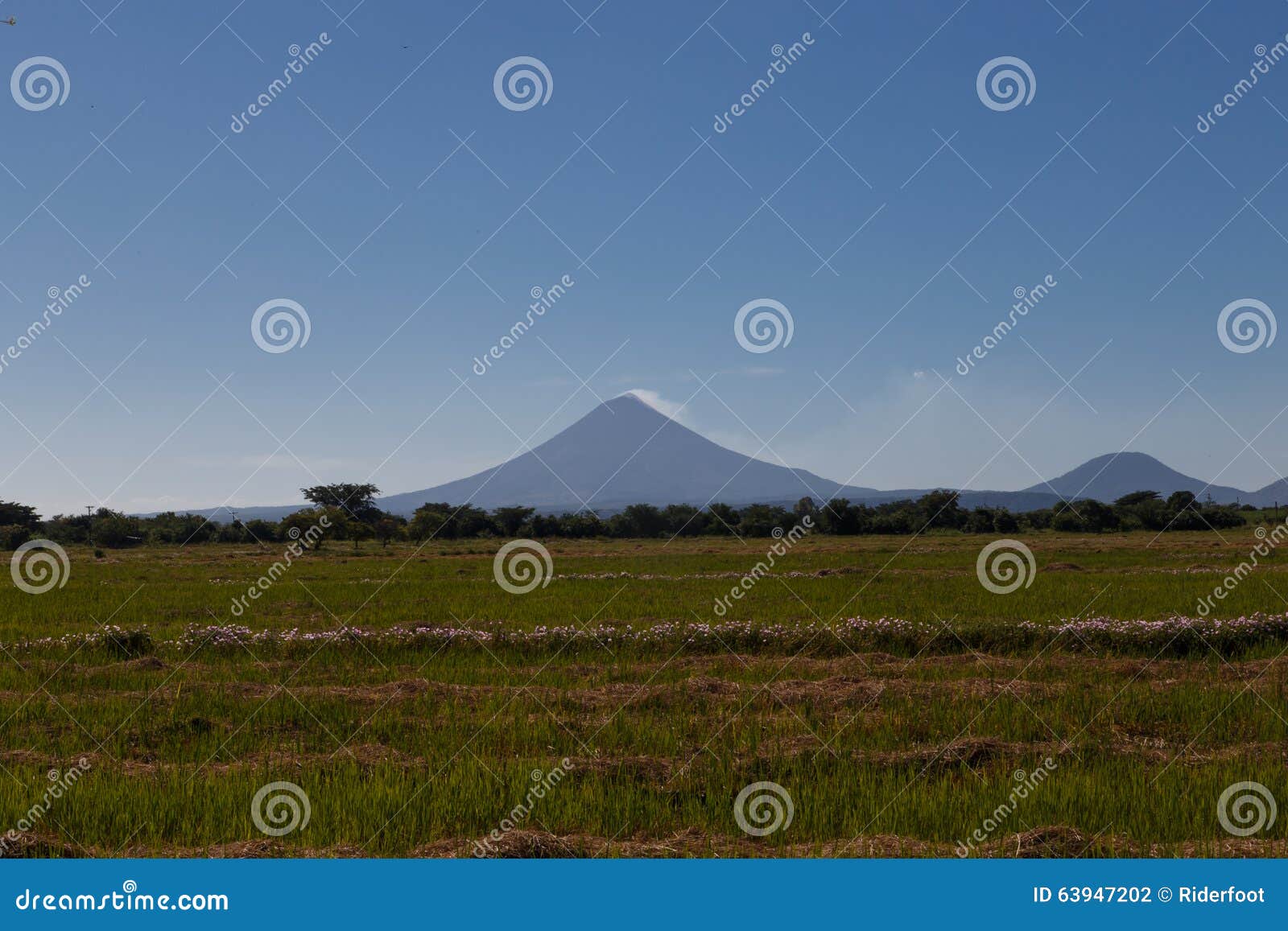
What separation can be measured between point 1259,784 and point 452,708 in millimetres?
7978

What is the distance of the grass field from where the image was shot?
22.9ft

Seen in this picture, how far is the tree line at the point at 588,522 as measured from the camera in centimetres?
7231

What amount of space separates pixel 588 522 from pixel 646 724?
2748 inches

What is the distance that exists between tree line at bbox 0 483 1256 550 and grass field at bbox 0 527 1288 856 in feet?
169

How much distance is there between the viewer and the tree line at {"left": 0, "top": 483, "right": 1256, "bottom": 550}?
7231 cm

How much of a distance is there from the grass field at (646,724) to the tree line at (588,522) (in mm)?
51360

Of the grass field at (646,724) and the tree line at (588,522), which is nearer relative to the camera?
the grass field at (646,724)

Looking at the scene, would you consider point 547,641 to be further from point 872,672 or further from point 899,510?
point 899,510

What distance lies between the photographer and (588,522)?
79.8 meters

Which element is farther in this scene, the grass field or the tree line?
the tree line

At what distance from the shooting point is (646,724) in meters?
10.1

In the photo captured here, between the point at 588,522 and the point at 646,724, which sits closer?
the point at 646,724

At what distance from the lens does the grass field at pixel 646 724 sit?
697cm

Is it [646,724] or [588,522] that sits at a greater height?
[588,522]
